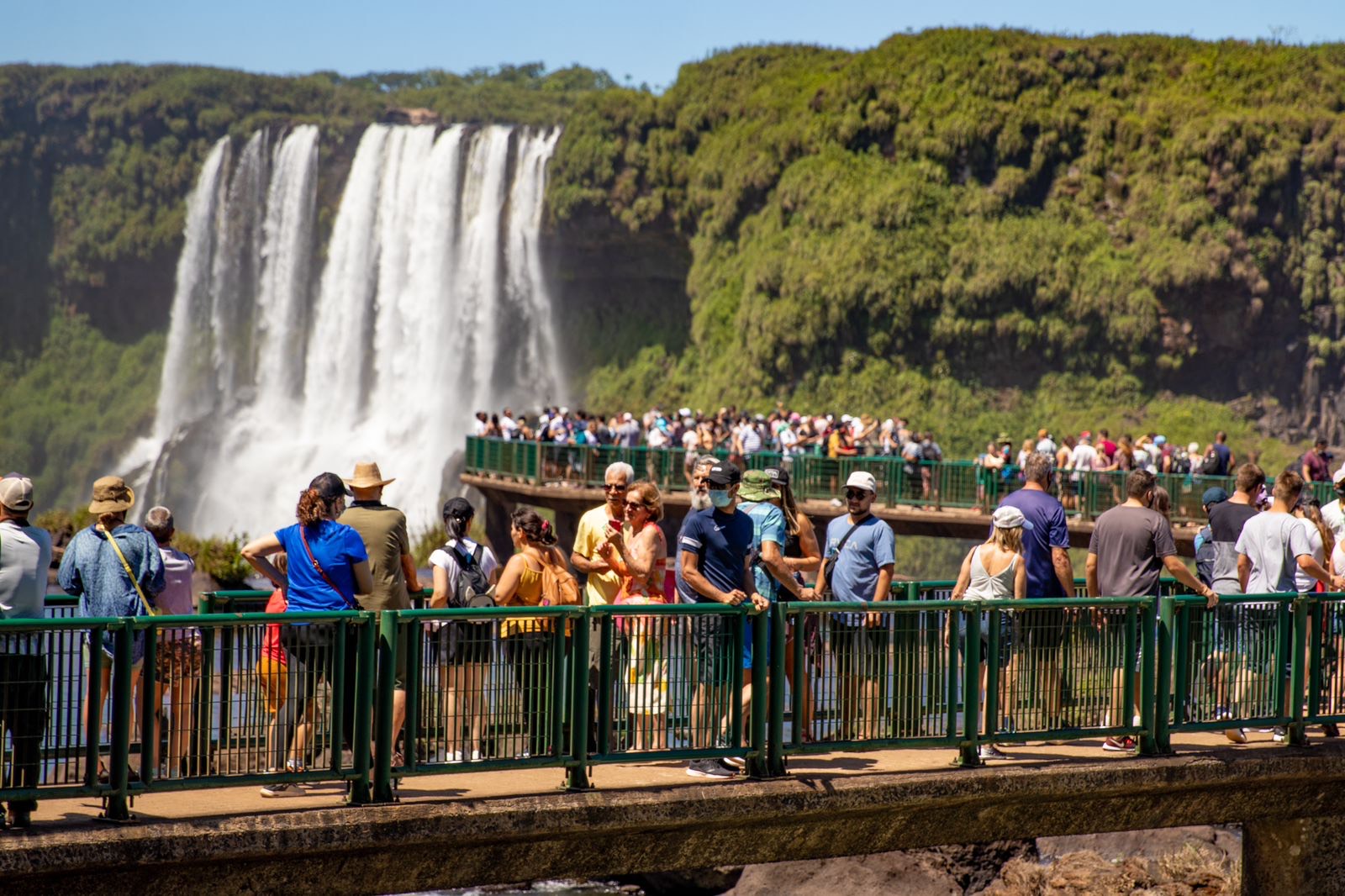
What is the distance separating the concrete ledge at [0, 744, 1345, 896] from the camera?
25.8 feet

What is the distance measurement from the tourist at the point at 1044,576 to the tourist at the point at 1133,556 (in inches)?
8.7

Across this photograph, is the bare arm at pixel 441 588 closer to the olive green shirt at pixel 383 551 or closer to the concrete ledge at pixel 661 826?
the olive green shirt at pixel 383 551

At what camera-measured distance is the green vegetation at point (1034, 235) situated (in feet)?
160

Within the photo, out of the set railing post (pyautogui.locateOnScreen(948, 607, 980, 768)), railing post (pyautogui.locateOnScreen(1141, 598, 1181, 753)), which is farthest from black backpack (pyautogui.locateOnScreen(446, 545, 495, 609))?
railing post (pyautogui.locateOnScreen(1141, 598, 1181, 753))

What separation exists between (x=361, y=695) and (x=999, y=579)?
3.85 metres

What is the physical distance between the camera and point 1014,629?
984 centimetres

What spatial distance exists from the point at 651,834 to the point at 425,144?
56.3 m

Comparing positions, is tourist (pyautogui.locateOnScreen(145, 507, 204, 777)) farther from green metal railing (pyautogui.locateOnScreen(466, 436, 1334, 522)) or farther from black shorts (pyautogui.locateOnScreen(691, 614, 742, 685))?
green metal railing (pyautogui.locateOnScreen(466, 436, 1334, 522))

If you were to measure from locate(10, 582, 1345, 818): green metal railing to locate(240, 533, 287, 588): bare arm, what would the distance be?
29.9 inches

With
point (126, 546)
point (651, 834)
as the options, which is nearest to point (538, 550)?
point (651, 834)

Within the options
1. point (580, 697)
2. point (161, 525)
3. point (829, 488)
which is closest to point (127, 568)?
point (161, 525)

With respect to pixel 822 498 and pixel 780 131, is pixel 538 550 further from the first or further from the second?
pixel 780 131

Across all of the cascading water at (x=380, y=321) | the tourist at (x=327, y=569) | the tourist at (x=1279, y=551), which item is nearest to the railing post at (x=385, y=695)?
the tourist at (x=327, y=569)

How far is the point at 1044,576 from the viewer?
1055cm
